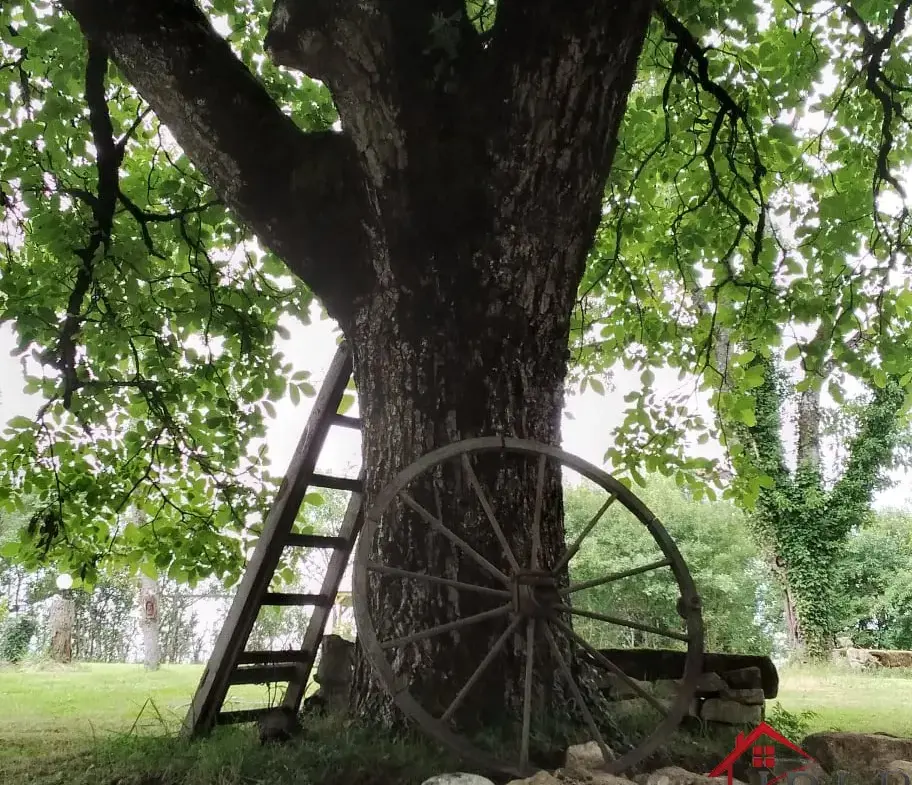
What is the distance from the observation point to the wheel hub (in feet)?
8.55

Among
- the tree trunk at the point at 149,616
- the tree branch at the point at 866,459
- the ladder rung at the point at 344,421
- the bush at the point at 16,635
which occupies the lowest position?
the bush at the point at 16,635

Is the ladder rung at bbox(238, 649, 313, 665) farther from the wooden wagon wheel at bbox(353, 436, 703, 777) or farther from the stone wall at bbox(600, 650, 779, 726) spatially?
the stone wall at bbox(600, 650, 779, 726)

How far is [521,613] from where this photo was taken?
260cm

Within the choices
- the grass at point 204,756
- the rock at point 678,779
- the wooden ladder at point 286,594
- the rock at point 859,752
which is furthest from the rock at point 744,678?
the wooden ladder at point 286,594

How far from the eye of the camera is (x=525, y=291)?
321 centimetres

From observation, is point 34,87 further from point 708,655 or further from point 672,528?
point 672,528

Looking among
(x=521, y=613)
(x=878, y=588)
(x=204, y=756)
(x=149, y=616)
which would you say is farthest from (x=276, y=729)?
(x=878, y=588)

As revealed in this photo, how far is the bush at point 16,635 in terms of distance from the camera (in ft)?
59.0

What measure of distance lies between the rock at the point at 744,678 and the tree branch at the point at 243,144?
281 cm

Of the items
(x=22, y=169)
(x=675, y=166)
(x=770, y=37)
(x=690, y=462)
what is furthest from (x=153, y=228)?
(x=770, y=37)

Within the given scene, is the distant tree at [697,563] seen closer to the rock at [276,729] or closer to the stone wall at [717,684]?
the stone wall at [717,684]

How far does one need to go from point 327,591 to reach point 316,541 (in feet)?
0.84

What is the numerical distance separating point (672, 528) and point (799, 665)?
4137 mm

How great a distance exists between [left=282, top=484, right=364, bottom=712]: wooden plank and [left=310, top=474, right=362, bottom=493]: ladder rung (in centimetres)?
4
